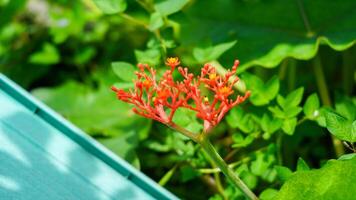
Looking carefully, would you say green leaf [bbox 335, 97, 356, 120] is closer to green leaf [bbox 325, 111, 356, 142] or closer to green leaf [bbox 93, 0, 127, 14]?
green leaf [bbox 325, 111, 356, 142]

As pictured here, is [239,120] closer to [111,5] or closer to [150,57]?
[150,57]

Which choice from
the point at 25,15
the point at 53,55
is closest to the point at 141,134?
the point at 53,55

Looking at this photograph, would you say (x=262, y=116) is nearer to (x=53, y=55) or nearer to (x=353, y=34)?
(x=353, y=34)

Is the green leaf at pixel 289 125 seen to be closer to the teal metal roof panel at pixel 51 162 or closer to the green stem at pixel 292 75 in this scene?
the teal metal roof panel at pixel 51 162

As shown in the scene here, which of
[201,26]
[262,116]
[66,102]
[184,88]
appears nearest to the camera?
[184,88]

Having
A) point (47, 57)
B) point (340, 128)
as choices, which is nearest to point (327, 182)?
point (340, 128)

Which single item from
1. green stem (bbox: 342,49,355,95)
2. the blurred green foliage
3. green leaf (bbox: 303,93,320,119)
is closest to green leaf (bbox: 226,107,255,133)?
the blurred green foliage
